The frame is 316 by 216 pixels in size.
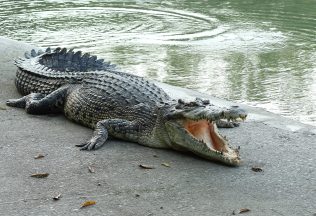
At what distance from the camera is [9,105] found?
577cm

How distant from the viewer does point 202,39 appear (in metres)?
11.1

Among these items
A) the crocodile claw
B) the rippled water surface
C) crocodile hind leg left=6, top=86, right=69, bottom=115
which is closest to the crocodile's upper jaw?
the crocodile claw

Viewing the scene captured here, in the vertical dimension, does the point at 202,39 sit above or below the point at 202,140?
below

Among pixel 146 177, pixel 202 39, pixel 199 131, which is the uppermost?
pixel 199 131

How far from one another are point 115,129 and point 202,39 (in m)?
6.69

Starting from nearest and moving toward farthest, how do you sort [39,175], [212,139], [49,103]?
[39,175] → [212,139] → [49,103]

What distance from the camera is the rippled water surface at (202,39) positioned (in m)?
7.96

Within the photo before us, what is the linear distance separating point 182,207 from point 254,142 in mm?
1548

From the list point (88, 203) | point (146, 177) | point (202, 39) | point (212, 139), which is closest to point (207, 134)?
point (212, 139)

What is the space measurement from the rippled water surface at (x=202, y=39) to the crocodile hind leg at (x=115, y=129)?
2.50 metres

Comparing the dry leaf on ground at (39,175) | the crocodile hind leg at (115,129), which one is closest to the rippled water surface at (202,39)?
the crocodile hind leg at (115,129)

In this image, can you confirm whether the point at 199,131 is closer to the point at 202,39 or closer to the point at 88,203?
the point at 88,203

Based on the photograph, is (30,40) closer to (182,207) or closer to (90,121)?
(90,121)

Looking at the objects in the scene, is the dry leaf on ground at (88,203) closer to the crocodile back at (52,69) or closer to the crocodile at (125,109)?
the crocodile at (125,109)
